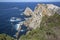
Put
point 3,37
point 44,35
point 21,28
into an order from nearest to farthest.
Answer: point 3,37 < point 44,35 < point 21,28

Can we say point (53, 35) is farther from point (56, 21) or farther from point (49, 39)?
point (56, 21)

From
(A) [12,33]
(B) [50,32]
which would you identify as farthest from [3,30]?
(B) [50,32]

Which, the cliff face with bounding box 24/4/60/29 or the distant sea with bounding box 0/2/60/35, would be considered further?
the distant sea with bounding box 0/2/60/35

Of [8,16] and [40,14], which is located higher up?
[40,14]

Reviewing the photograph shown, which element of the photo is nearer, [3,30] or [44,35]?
[44,35]

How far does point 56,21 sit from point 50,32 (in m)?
3.07

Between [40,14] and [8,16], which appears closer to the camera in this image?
[40,14]

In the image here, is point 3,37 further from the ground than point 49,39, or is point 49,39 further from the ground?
point 3,37

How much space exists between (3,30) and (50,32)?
16933 mm

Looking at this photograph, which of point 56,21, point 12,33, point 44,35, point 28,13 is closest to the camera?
point 44,35

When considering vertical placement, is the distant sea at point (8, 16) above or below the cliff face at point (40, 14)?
below

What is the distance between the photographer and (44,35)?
855 cm

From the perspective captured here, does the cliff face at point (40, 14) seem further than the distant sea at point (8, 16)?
No

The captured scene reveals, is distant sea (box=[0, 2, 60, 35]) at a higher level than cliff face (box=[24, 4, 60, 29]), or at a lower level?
lower
